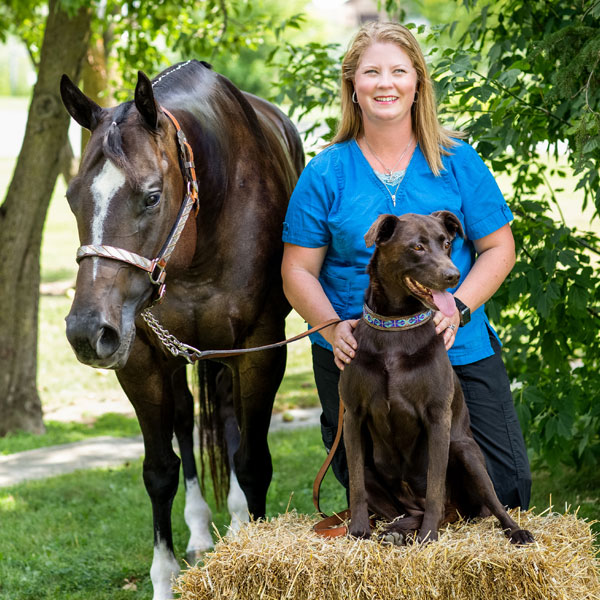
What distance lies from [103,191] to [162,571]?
200 centimetres

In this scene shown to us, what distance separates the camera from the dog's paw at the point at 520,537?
2.66m

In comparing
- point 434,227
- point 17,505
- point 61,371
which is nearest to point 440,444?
point 434,227

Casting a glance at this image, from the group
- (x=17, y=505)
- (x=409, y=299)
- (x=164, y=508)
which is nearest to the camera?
(x=409, y=299)

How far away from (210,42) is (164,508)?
546 cm

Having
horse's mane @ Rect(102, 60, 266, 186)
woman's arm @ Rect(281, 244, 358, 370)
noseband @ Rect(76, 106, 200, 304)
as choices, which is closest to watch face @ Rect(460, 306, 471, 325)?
woman's arm @ Rect(281, 244, 358, 370)

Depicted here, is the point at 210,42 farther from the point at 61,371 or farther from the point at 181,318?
the point at 181,318

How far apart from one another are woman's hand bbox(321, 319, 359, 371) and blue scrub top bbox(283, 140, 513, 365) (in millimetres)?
360

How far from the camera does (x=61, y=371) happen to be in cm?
991

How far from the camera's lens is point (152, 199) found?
2.88m

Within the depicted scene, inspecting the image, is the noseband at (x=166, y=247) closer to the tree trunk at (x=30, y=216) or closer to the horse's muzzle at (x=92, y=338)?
the horse's muzzle at (x=92, y=338)

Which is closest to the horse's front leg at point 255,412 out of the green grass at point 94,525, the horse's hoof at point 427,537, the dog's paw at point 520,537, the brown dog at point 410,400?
the green grass at point 94,525

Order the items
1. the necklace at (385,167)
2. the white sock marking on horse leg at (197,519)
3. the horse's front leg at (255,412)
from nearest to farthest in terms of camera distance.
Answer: the necklace at (385,167) < the horse's front leg at (255,412) < the white sock marking on horse leg at (197,519)

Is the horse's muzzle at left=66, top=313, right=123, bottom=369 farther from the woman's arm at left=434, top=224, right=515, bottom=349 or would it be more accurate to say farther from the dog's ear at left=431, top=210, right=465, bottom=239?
the woman's arm at left=434, top=224, right=515, bottom=349

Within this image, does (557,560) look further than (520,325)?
No
